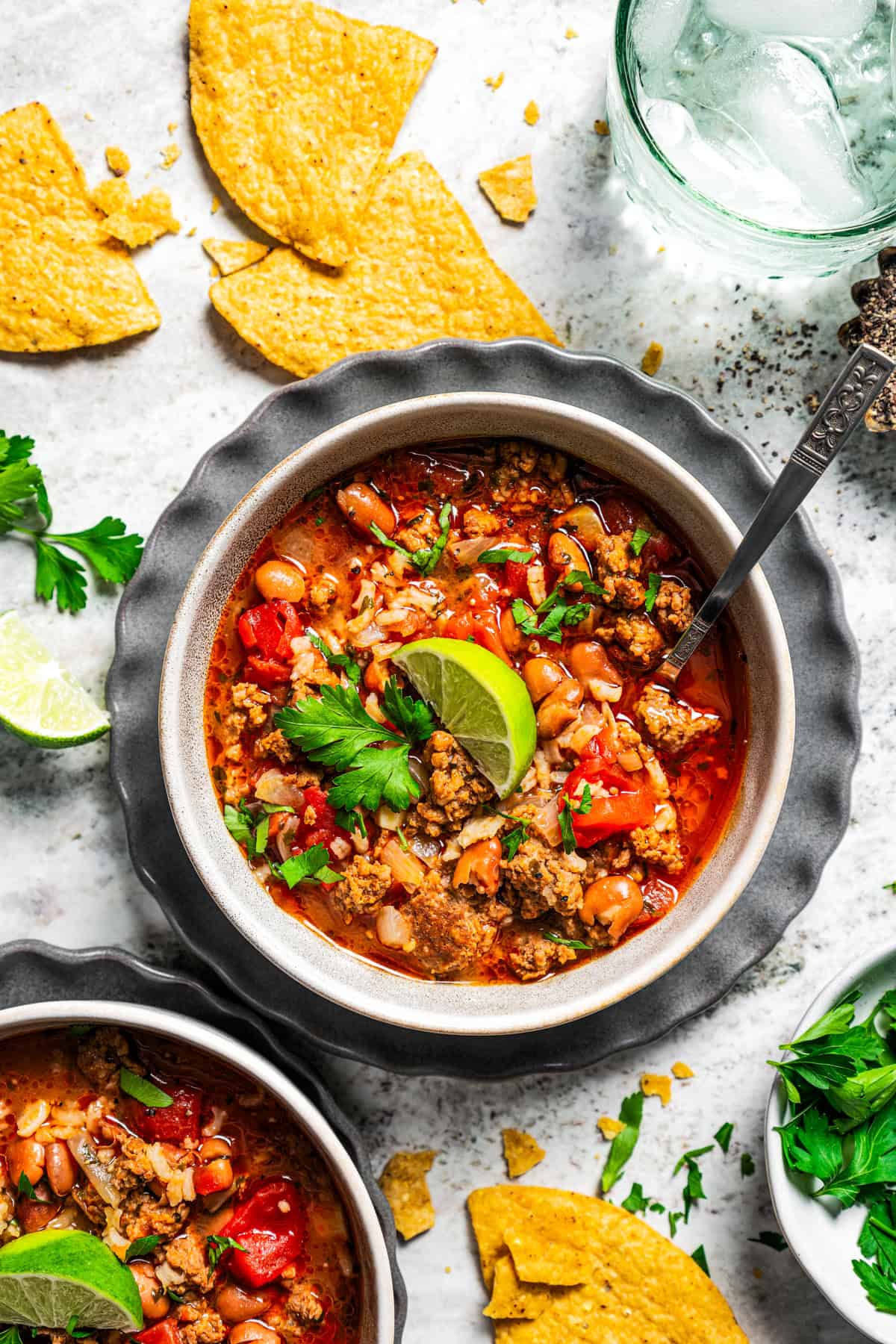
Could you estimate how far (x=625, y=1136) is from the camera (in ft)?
12.1

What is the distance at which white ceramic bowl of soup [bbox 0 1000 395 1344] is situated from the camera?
3.10 meters

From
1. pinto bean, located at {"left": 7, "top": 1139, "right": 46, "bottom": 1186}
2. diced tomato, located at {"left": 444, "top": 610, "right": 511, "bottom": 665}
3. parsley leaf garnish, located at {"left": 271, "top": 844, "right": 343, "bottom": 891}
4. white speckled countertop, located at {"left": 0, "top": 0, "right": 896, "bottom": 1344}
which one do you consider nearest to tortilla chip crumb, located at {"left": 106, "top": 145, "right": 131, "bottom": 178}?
white speckled countertop, located at {"left": 0, "top": 0, "right": 896, "bottom": 1344}

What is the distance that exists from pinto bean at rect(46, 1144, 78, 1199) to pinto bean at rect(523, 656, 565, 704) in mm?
1970

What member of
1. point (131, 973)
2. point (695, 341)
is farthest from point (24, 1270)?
point (695, 341)

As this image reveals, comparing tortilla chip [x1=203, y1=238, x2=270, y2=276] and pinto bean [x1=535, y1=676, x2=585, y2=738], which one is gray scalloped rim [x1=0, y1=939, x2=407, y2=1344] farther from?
tortilla chip [x1=203, y1=238, x2=270, y2=276]

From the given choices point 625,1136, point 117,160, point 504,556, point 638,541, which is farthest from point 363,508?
point 625,1136

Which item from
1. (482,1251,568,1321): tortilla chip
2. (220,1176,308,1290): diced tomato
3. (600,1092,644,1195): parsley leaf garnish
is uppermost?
(600,1092,644,1195): parsley leaf garnish

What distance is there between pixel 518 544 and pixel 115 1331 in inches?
104

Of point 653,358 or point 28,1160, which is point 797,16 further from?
point 28,1160

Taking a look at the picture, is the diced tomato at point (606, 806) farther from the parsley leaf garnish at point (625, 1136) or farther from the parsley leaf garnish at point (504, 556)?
the parsley leaf garnish at point (625, 1136)

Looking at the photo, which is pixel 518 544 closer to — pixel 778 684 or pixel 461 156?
pixel 778 684

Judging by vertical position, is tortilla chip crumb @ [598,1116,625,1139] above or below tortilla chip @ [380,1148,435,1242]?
above

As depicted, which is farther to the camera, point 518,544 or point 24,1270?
point 518,544

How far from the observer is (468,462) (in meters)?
3.32
